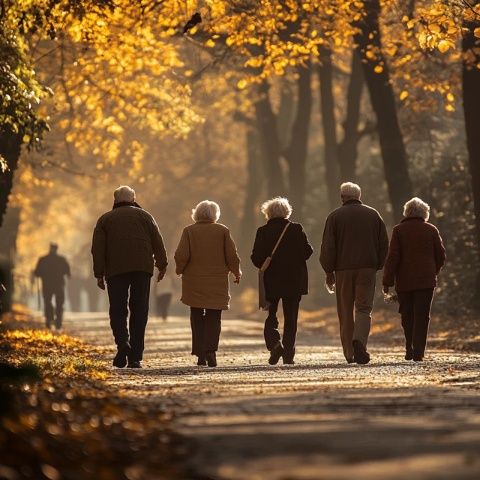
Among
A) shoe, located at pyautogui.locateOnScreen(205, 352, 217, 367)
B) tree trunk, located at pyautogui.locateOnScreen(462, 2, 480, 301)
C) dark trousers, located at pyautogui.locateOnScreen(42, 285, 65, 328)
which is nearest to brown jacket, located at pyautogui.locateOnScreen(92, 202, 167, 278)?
shoe, located at pyautogui.locateOnScreen(205, 352, 217, 367)

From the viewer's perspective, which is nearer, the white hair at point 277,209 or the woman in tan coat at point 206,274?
the woman in tan coat at point 206,274

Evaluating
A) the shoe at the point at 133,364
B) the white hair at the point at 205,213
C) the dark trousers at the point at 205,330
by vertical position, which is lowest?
the shoe at the point at 133,364

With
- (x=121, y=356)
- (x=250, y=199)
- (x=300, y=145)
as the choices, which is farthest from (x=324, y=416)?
(x=250, y=199)

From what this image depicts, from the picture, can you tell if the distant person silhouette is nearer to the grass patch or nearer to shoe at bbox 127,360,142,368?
shoe at bbox 127,360,142,368

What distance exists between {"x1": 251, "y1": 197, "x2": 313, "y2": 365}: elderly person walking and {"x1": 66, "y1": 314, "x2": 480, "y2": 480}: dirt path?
1.22 ft

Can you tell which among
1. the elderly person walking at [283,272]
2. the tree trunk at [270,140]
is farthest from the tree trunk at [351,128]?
the elderly person walking at [283,272]

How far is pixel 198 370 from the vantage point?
16.7m

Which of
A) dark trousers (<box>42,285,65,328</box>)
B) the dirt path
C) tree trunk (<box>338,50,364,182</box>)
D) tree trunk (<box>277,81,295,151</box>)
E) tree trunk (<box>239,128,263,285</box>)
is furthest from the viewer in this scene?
tree trunk (<box>239,128,263,285</box>)

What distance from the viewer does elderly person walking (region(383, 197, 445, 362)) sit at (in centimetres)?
1764

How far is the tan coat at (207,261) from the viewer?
1778 centimetres

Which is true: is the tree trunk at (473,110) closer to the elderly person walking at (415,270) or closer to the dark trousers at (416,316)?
the elderly person walking at (415,270)

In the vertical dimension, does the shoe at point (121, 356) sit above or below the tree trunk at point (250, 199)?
below

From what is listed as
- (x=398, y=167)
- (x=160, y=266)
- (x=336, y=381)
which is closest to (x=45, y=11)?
(x=160, y=266)

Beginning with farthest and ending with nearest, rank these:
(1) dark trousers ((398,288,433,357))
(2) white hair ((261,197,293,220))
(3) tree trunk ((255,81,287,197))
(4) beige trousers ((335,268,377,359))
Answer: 1. (3) tree trunk ((255,81,287,197))
2. (2) white hair ((261,197,293,220))
3. (1) dark trousers ((398,288,433,357))
4. (4) beige trousers ((335,268,377,359))
